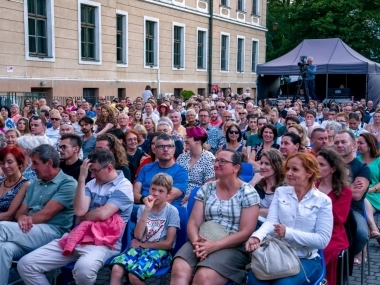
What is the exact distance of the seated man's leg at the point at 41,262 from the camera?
4055 mm

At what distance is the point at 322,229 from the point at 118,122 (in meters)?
5.26

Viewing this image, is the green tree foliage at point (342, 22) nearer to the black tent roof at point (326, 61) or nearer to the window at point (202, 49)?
the window at point (202, 49)

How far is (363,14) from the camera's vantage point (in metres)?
33.4

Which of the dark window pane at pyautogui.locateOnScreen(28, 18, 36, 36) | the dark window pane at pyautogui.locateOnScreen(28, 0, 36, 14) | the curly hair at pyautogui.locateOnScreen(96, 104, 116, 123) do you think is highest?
the dark window pane at pyautogui.locateOnScreen(28, 0, 36, 14)

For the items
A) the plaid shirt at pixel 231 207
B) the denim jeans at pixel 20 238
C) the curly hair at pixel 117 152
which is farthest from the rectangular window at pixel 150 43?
the plaid shirt at pixel 231 207

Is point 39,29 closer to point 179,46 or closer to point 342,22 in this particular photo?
point 179,46

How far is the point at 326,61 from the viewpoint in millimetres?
20734

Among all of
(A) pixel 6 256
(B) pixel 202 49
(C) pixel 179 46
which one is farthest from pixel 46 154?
(B) pixel 202 49

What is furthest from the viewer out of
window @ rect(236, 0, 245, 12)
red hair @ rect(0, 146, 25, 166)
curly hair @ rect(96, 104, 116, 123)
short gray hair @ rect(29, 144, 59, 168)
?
window @ rect(236, 0, 245, 12)

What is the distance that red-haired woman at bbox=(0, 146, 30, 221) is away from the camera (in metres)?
4.68

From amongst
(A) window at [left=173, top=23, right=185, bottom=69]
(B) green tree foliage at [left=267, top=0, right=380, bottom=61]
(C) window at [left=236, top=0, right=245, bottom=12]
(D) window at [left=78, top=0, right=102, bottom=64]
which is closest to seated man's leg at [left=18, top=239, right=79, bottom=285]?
(D) window at [left=78, top=0, right=102, bottom=64]

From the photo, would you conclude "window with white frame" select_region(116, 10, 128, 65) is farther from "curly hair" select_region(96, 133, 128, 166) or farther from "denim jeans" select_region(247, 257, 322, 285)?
"denim jeans" select_region(247, 257, 322, 285)

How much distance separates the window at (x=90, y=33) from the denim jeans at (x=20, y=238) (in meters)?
15.5

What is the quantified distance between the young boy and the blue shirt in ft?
2.43
